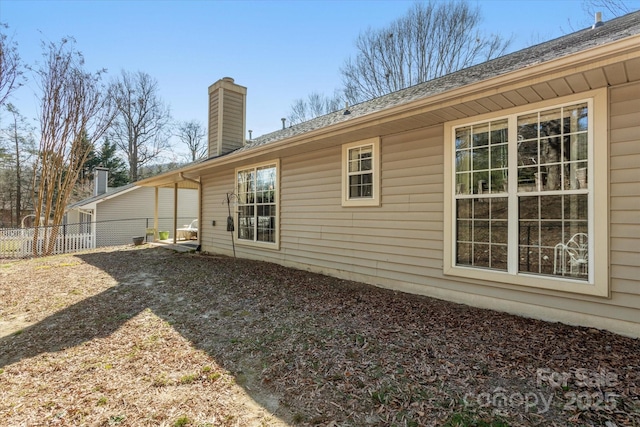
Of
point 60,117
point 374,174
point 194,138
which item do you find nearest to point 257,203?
point 374,174

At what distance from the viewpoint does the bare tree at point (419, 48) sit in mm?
14992

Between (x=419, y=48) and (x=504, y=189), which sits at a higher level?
(x=419, y=48)

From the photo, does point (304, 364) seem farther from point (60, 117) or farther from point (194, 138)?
point (194, 138)

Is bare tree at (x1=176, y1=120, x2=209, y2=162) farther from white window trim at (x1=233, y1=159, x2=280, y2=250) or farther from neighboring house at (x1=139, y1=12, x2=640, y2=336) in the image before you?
neighboring house at (x1=139, y1=12, x2=640, y2=336)

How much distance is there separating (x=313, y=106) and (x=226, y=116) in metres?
11.8

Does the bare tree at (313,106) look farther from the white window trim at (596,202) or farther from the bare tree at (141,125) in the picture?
the white window trim at (596,202)

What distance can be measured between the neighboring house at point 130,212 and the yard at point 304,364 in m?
12.4

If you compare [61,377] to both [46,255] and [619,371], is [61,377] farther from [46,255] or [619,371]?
[46,255]

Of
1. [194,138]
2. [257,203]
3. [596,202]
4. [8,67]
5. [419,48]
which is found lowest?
[596,202]

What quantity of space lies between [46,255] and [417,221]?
1238 cm

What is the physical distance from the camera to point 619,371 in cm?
250

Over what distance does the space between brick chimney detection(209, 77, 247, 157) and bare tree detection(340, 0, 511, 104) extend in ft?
27.9

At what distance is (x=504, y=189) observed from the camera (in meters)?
4.01

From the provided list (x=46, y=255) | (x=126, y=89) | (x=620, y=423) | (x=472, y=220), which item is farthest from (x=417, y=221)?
(x=126, y=89)
